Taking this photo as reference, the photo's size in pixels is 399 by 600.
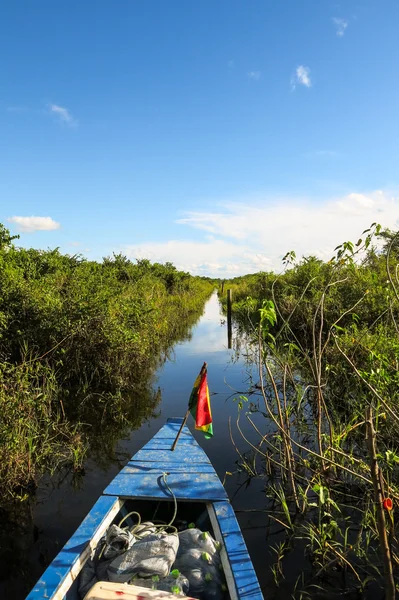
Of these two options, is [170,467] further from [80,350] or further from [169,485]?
[80,350]

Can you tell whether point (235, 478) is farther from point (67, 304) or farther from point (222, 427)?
point (67, 304)

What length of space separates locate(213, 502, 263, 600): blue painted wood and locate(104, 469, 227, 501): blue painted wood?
21 cm

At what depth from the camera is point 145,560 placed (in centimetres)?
287

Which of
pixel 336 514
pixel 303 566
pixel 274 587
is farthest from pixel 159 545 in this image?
pixel 336 514

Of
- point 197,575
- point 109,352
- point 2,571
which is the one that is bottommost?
point 2,571

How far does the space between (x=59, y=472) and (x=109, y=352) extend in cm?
289

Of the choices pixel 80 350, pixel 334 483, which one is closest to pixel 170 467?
pixel 334 483

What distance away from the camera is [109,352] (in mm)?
7867

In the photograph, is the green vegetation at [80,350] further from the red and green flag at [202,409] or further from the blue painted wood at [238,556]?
the blue painted wood at [238,556]

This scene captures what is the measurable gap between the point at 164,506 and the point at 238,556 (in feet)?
4.45

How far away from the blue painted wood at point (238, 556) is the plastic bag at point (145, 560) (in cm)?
39

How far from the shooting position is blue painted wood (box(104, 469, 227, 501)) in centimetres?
369

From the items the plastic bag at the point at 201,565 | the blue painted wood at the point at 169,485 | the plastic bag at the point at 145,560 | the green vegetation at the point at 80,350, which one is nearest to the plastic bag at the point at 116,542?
the plastic bag at the point at 145,560

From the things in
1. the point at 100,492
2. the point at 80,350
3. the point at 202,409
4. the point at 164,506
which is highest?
the point at 80,350
